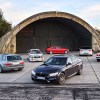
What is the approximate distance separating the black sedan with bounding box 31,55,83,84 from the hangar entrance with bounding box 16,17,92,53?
35.9 meters

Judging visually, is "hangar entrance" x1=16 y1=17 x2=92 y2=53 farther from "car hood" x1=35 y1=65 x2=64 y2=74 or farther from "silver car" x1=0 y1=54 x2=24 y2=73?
"car hood" x1=35 y1=65 x2=64 y2=74

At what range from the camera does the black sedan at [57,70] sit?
15656mm

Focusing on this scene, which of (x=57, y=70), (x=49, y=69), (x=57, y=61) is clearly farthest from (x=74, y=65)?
(x=49, y=69)

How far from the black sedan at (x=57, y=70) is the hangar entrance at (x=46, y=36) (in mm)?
35944

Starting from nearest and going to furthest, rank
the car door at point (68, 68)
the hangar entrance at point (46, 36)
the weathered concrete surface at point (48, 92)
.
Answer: the weathered concrete surface at point (48, 92)
the car door at point (68, 68)
the hangar entrance at point (46, 36)

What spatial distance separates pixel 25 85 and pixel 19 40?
39359 mm

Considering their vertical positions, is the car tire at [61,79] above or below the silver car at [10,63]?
below

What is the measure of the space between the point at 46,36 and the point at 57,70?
39451 mm

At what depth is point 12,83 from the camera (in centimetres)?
Answer: 1653

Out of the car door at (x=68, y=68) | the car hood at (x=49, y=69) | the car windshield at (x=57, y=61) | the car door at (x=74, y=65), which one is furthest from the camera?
the car door at (x=74, y=65)

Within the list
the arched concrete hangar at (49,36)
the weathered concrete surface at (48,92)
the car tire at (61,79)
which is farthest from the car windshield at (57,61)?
the arched concrete hangar at (49,36)

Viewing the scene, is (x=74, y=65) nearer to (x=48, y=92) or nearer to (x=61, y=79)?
(x=61, y=79)

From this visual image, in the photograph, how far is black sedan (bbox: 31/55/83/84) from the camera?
616 inches

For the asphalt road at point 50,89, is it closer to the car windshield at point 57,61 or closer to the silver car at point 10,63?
the car windshield at point 57,61
